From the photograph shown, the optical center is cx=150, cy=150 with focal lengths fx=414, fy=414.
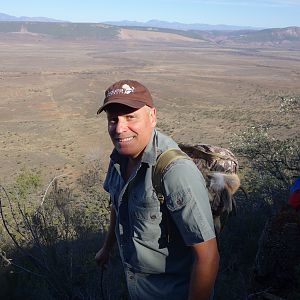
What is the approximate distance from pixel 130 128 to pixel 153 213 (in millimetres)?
373

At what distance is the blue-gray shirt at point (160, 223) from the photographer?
154 cm

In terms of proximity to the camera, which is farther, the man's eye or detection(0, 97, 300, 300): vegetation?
detection(0, 97, 300, 300): vegetation

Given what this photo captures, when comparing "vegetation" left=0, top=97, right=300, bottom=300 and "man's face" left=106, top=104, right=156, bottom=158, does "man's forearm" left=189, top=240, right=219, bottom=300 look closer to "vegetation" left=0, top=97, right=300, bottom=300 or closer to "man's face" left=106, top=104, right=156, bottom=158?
"man's face" left=106, top=104, right=156, bottom=158

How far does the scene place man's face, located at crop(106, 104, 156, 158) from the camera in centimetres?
176

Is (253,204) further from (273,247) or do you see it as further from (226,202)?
(226,202)

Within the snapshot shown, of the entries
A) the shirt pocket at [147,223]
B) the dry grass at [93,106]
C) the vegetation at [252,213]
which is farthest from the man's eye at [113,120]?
the dry grass at [93,106]

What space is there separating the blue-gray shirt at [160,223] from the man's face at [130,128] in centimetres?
5

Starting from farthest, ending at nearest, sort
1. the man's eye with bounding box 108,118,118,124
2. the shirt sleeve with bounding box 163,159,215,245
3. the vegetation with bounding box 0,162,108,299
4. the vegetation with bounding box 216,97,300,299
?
the vegetation with bounding box 216,97,300,299 → the vegetation with bounding box 0,162,108,299 → the man's eye with bounding box 108,118,118,124 → the shirt sleeve with bounding box 163,159,215,245

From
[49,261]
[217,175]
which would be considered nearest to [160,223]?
[217,175]

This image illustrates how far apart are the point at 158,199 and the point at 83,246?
179 inches

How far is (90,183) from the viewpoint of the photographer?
15180mm

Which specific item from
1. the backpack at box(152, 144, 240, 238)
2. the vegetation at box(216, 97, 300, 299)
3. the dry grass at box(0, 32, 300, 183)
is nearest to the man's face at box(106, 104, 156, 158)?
the backpack at box(152, 144, 240, 238)

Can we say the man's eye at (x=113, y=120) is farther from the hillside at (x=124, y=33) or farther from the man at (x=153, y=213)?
the hillside at (x=124, y=33)

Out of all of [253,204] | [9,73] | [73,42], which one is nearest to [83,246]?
[253,204]
